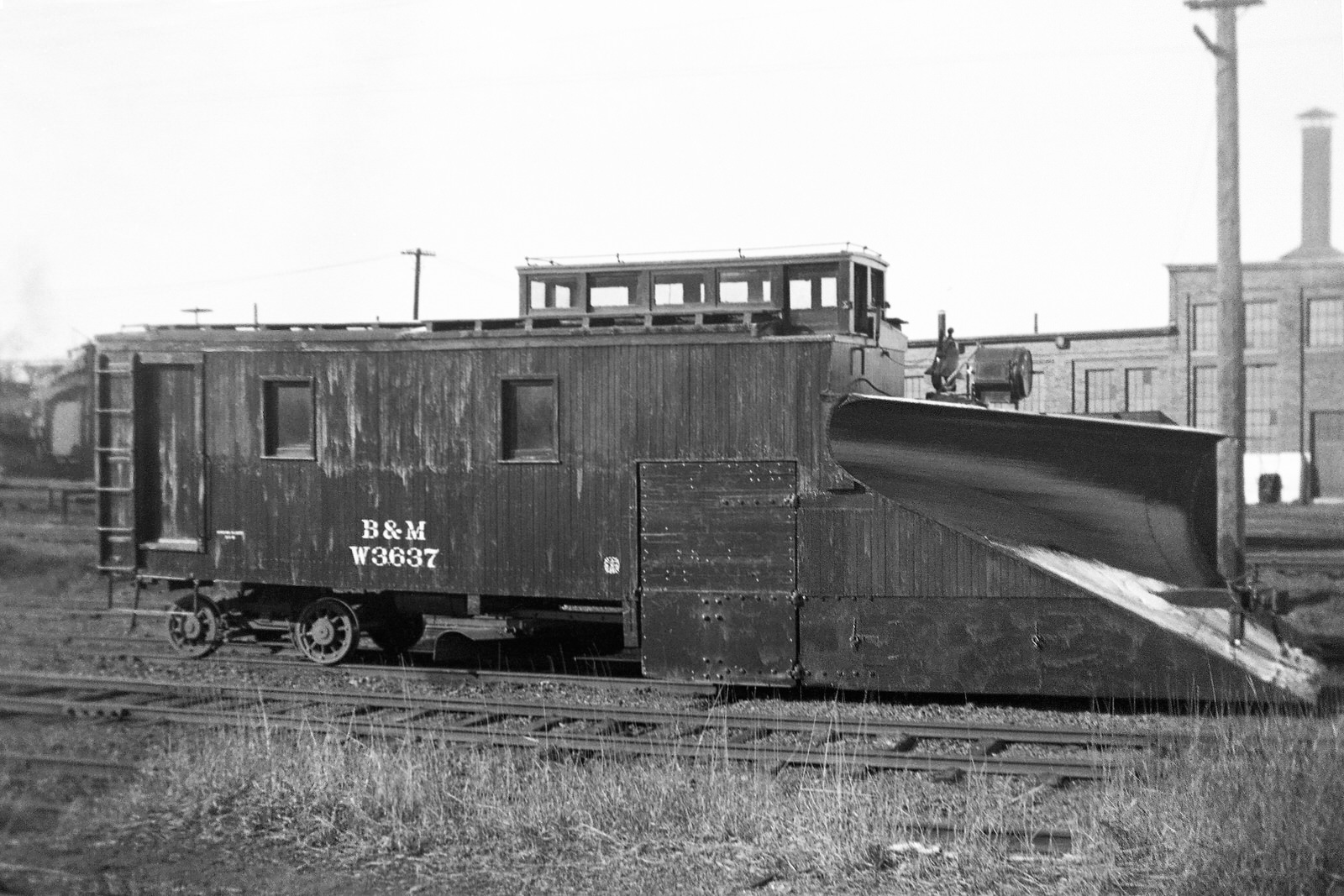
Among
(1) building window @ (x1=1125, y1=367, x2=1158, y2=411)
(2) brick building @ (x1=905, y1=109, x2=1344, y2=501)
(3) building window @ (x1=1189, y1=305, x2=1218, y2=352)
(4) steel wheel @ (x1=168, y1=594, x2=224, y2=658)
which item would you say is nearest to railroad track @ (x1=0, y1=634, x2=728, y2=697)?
(4) steel wheel @ (x1=168, y1=594, x2=224, y2=658)

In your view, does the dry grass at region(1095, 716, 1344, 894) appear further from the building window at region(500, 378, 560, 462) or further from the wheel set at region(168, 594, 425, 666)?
the wheel set at region(168, 594, 425, 666)

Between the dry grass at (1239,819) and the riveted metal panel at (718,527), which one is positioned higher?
the riveted metal panel at (718,527)

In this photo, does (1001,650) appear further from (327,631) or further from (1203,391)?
(1203,391)

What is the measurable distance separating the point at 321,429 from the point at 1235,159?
11.2 metres

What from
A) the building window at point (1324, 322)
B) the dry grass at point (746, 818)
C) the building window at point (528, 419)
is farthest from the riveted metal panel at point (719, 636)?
the building window at point (1324, 322)

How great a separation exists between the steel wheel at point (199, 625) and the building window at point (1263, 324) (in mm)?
33747

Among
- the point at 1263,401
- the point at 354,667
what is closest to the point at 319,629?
the point at 354,667

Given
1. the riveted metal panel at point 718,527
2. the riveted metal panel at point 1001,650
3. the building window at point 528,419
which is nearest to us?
the riveted metal panel at point 1001,650

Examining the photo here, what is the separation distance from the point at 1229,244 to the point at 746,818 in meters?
10.5

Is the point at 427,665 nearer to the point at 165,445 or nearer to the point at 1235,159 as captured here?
the point at 165,445

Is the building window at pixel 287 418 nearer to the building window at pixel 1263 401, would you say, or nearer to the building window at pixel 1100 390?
the building window at pixel 1263 401

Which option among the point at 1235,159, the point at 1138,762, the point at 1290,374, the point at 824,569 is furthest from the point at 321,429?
the point at 1290,374

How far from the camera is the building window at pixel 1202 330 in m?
40.8

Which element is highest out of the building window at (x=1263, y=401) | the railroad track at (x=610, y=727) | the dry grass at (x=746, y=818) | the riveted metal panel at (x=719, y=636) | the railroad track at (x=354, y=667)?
the building window at (x=1263, y=401)
